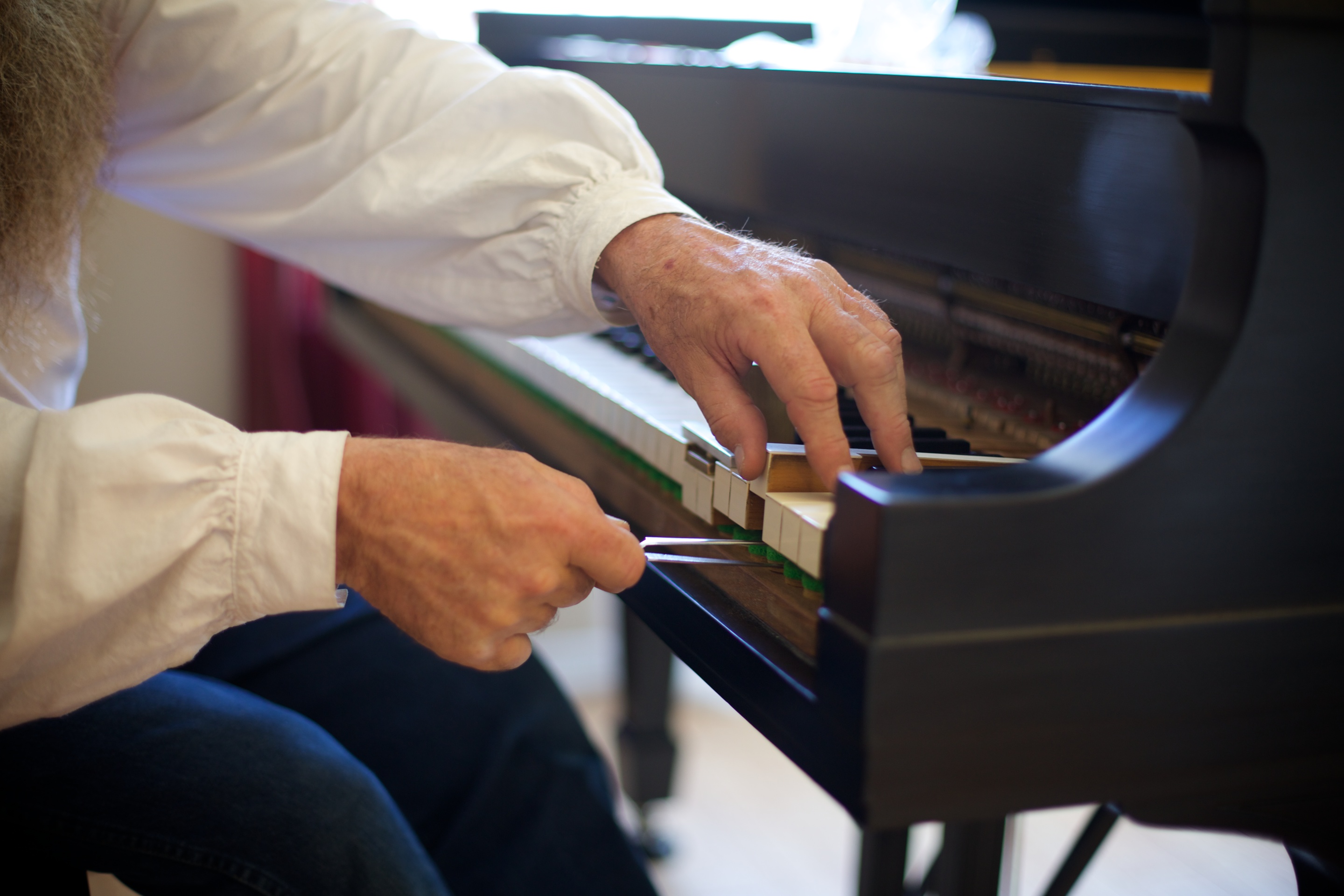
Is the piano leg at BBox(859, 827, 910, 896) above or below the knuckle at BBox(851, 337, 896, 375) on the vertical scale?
below

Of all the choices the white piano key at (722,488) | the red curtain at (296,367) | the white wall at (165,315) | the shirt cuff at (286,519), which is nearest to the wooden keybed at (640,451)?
the white piano key at (722,488)

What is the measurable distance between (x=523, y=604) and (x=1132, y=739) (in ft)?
1.04

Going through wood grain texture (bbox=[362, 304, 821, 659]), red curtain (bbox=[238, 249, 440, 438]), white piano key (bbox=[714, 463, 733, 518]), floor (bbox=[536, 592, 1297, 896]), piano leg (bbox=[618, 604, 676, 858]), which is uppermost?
white piano key (bbox=[714, 463, 733, 518])

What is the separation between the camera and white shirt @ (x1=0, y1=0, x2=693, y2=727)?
580 millimetres

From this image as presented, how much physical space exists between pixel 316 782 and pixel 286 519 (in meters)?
0.26

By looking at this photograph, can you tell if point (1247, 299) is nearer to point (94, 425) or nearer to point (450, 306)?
point (94, 425)

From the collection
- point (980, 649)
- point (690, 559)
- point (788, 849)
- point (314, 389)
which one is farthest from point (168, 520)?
point (314, 389)

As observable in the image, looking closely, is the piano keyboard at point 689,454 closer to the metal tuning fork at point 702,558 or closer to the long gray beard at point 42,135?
the metal tuning fork at point 702,558

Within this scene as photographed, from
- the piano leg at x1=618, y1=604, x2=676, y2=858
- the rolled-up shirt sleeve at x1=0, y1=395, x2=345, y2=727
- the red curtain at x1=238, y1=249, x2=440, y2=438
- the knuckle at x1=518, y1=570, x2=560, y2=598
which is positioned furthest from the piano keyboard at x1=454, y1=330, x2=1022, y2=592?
the red curtain at x1=238, y1=249, x2=440, y2=438

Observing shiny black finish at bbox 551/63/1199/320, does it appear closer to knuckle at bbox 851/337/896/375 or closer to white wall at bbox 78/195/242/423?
knuckle at bbox 851/337/896/375

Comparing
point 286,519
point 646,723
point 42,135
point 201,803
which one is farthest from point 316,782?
point 646,723

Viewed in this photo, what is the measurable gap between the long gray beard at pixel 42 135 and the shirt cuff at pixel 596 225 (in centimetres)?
39

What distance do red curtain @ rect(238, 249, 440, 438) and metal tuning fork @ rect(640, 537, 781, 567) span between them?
216 cm

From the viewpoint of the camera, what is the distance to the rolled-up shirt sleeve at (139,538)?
22.5 inches
